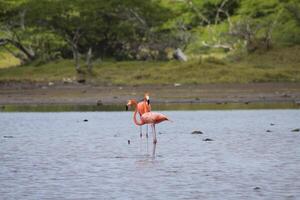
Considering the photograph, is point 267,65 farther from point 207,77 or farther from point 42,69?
point 42,69

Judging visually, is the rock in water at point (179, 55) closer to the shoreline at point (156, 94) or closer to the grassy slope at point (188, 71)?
the grassy slope at point (188, 71)

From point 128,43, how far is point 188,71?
10143mm

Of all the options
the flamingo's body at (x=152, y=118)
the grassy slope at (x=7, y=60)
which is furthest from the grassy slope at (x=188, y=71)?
the flamingo's body at (x=152, y=118)

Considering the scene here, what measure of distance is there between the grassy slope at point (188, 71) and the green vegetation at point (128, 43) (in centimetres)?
4

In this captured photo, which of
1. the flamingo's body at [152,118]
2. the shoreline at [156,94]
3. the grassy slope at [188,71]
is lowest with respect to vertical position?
the flamingo's body at [152,118]

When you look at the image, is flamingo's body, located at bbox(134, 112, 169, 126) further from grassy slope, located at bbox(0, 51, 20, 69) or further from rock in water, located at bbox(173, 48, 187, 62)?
grassy slope, located at bbox(0, 51, 20, 69)

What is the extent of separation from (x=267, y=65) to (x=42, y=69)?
8909mm

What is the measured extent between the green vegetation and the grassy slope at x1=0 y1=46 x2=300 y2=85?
4 cm

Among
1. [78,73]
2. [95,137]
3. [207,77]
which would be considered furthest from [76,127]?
[78,73]

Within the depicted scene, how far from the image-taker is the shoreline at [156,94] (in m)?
26.6

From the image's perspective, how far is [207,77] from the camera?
31.1 meters

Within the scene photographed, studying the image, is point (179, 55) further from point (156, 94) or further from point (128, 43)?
point (156, 94)

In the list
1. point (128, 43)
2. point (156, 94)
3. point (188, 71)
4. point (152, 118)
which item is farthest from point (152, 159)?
point (128, 43)

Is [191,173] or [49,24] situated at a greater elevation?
[49,24]
